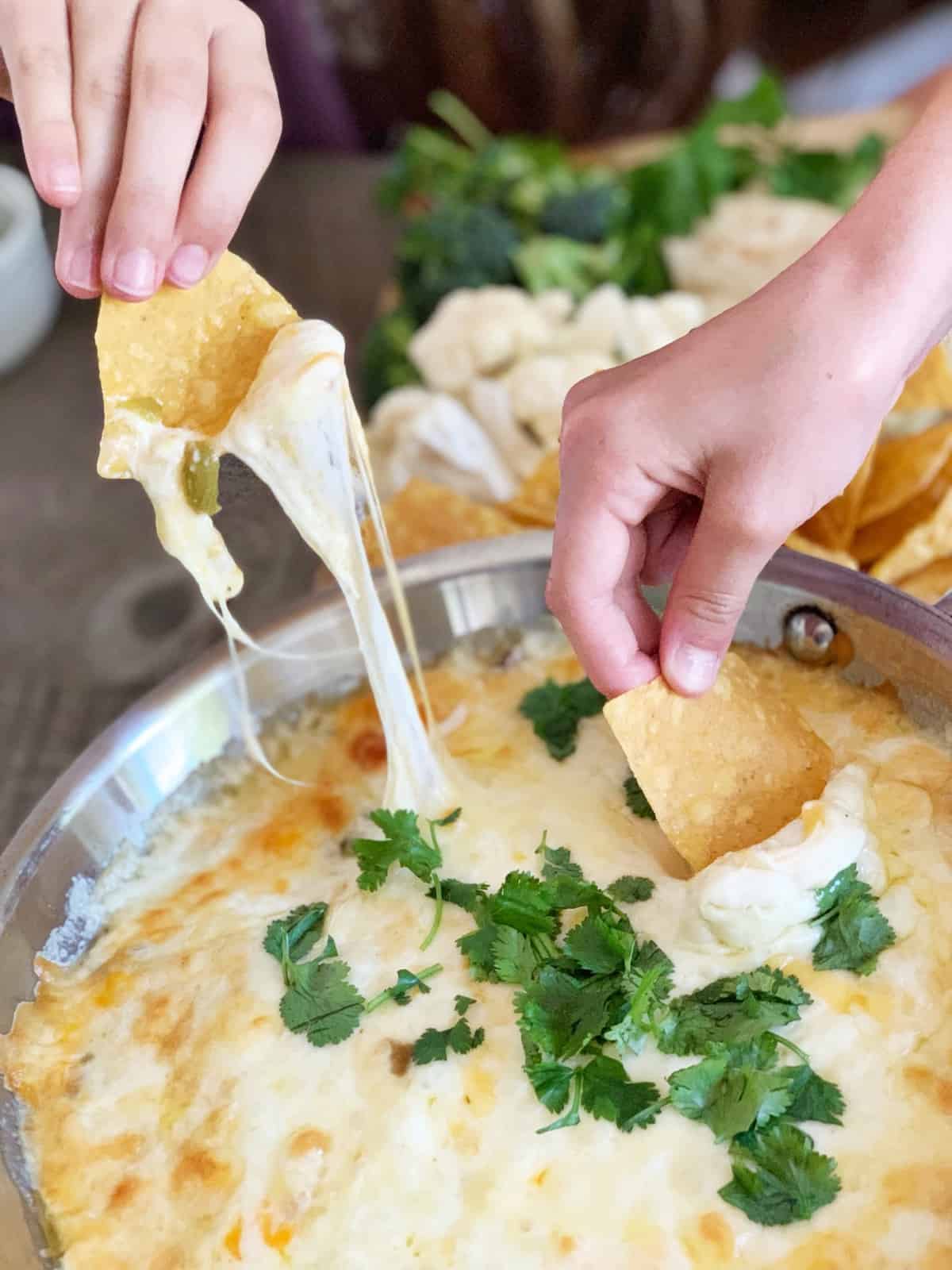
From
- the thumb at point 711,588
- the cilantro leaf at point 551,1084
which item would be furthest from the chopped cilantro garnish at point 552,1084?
the thumb at point 711,588

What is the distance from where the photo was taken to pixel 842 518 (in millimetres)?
2004

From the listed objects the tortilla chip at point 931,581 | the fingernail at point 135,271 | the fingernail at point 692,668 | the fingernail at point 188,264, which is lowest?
the tortilla chip at point 931,581

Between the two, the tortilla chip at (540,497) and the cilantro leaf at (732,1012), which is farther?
the tortilla chip at (540,497)

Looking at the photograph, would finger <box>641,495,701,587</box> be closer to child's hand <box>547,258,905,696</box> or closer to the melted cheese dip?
child's hand <box>547,258,905,696</box>

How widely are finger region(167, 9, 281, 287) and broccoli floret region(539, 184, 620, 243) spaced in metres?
1.73

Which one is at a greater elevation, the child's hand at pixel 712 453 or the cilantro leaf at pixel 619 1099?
the child's hand at pixel 712 453

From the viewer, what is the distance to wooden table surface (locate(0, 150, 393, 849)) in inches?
87.4

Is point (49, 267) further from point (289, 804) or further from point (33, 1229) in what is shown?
point (33, 1229)

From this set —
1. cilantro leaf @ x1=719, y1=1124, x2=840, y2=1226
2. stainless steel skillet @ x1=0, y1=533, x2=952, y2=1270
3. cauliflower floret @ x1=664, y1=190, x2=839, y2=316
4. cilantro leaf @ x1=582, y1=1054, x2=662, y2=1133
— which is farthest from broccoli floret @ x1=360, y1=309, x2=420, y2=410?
cilantro leaf @ x1=719, y1=1124, x2=840, y2=1226

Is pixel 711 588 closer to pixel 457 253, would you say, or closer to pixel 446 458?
pixel 446 458

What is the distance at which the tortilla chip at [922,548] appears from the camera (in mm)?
1843

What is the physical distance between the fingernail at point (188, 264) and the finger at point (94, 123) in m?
0.08

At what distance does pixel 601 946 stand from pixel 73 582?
160 cm

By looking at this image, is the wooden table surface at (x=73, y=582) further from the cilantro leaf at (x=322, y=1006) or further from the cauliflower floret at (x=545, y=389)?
the cilantro leaf at (x=322, y=1006)
